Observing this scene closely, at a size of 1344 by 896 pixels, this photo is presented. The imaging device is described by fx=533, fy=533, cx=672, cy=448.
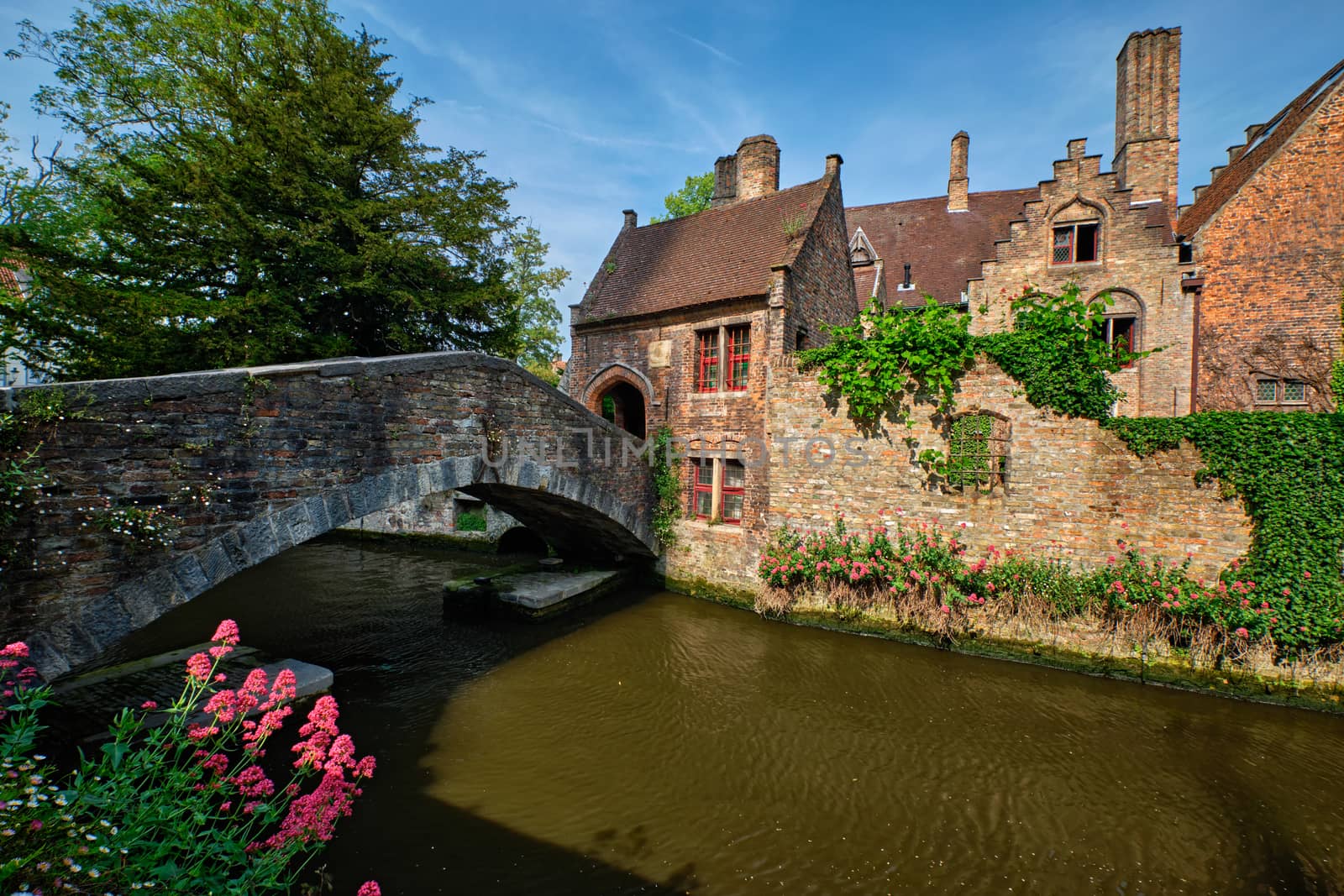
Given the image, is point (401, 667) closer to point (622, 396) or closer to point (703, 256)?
point (622, 396)

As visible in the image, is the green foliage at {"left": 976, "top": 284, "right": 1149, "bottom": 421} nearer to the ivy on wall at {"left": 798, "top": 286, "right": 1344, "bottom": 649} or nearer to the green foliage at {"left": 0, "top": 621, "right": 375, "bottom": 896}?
the ivy on wall at {"left": 798, "top": 286, "right": 1344, "bottom": 649}

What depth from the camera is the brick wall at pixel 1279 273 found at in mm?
11641

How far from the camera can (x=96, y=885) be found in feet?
6.69

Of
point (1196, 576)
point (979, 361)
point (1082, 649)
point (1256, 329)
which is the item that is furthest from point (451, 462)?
point (1256, 329)

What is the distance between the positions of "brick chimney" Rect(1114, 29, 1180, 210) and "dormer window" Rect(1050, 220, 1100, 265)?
336 centimetres

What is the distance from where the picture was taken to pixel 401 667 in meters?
7.73

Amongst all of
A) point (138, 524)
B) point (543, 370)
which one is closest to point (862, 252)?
point (543, 370)

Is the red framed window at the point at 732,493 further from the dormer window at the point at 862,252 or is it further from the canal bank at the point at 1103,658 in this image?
the dormer window at the point at 862,252

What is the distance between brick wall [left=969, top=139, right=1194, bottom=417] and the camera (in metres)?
12.9

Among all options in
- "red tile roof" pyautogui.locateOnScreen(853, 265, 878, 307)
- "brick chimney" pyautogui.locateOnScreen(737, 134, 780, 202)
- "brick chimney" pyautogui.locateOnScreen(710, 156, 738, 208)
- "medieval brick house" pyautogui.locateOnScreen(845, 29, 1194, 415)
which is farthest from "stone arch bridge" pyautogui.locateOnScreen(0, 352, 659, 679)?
"red tile roof" pyautogui.locateOnScreen(853, 265, 878, 307)

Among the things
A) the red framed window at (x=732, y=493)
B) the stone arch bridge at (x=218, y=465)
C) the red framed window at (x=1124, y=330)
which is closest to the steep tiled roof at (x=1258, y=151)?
the red framed window at (x=1124, y=330)

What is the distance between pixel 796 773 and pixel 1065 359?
7013 mm

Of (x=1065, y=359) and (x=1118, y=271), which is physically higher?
(x=1118, y=271)

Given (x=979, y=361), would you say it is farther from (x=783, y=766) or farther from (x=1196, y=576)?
(x=783, y=766)
